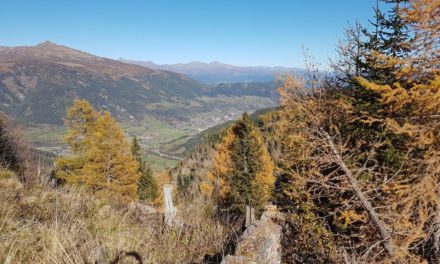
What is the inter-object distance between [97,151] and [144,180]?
1329 centimetres

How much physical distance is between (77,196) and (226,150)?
84.3 feet

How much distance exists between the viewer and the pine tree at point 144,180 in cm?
3453

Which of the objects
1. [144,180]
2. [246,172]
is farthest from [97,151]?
[144,180]

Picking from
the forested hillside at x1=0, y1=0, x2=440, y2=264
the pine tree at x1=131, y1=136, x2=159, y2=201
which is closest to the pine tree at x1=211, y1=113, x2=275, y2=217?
the forested hillside at x1=0, y1=0, x2=440, y2=264

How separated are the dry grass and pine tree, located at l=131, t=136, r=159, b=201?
28.8 metres

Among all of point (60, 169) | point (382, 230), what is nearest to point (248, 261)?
point (382, 230)

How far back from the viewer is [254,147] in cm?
2703

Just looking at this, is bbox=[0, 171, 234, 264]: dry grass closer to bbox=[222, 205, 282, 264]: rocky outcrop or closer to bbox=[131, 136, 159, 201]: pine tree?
bbox=[222, 205, 282, 264]: rocky outcrop

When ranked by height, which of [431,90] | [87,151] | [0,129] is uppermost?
[431,90]

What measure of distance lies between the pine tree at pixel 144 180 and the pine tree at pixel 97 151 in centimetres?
907

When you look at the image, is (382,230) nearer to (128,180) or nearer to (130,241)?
(130,241)

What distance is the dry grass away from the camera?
9.87 ft

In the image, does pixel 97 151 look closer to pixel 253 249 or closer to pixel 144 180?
pixel 144 180

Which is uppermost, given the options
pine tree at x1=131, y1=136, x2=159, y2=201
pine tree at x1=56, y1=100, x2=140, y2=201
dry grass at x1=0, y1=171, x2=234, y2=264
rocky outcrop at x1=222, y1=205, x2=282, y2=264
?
dry grass at x1=0, y1=171, x2=234, y2=264
